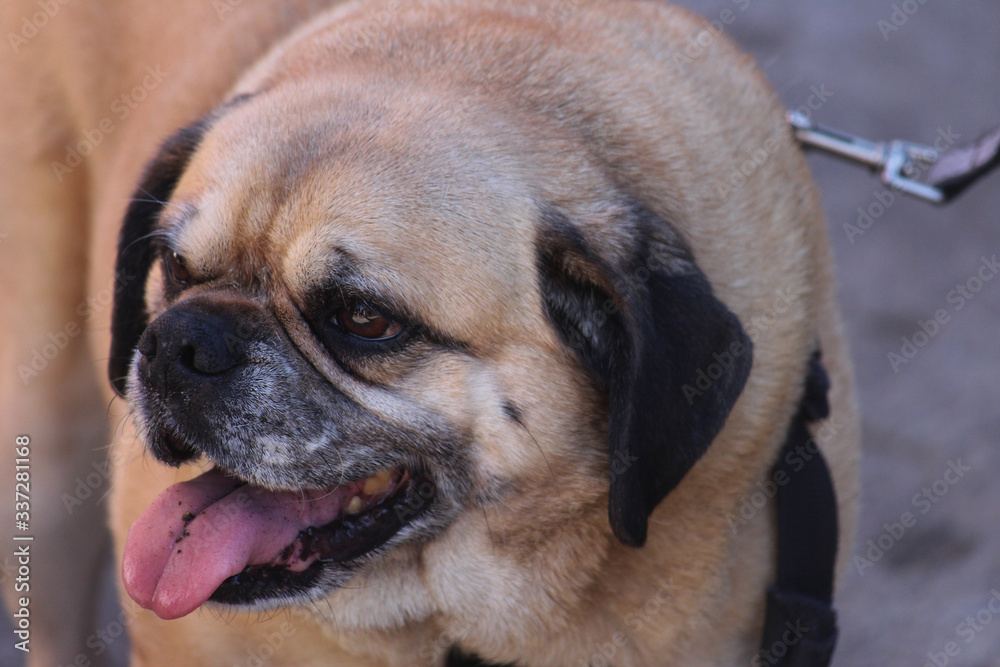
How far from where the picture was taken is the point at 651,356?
87.4 inches

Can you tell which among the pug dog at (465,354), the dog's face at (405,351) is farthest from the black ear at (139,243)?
the dog's face at (405,351)

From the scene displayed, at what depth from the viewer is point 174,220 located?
2486mm

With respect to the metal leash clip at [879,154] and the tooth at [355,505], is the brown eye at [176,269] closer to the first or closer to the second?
the tooth at [355,505]

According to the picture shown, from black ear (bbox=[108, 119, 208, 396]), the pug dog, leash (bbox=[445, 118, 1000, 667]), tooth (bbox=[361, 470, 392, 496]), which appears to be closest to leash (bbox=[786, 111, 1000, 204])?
the pug dog

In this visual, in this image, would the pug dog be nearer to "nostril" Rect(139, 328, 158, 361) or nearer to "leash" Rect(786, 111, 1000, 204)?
"nostril" Rect(139, 328, 158, 361)

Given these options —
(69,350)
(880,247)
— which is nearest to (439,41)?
(69,350)

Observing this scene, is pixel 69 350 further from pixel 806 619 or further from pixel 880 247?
pixel 880 247

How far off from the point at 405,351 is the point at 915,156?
2377 millimetres

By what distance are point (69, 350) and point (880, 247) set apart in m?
4.83

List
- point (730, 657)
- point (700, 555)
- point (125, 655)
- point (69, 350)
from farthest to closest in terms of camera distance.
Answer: point (125, 655) → point (69, 350) → point (730, 657) → point (700, 555)

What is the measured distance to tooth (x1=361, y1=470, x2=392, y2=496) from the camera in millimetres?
2514

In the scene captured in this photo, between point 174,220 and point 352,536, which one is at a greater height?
point 174,220

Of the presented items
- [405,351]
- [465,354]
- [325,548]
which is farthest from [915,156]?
[325,548]

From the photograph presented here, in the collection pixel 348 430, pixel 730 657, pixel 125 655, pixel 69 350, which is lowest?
pixel 125 655
